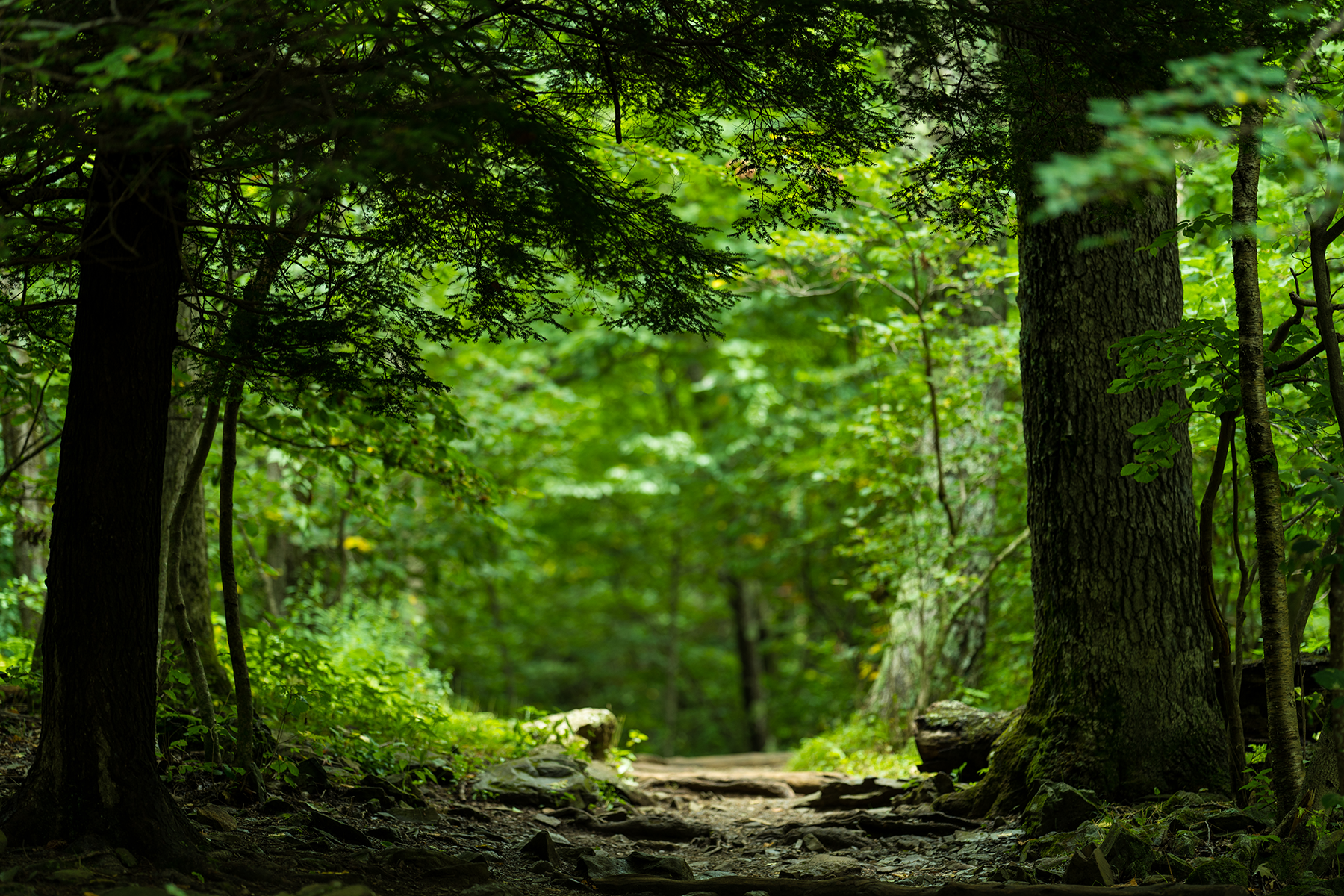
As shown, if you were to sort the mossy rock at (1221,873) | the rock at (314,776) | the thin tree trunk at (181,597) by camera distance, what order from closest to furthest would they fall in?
the mossy rock at (1221,873)
the thin tree trunk at (181,597)
the rock at (314,776)

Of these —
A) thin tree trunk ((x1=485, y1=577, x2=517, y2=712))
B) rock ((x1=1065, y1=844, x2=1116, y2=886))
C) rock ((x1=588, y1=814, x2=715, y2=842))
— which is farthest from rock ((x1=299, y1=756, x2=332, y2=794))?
thin tree trunk ((x1=485, y1=577, x2=517, y2=712))

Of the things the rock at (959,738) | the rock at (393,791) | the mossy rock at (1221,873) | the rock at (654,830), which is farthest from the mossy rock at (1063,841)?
the rock at (393,791)

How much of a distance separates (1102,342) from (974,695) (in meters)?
3.97

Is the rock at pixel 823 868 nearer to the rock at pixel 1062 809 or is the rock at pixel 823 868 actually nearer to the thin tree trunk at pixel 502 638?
→ the rock at pixel 1062 809

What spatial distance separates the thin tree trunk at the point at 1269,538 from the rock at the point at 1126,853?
621 millimetres

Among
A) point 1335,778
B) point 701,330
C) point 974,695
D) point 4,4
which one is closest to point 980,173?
point 701,330

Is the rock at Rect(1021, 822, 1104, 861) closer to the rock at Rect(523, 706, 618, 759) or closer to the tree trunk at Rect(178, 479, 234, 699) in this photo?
the rock at Rect(523, 706, 618, 759)

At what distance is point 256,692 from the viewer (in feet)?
22.1

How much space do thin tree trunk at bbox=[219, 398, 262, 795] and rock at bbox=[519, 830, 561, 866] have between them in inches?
57.6

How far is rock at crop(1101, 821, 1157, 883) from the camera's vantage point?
436 centimetres

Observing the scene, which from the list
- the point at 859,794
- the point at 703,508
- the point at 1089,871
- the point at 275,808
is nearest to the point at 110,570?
the point at 275,808

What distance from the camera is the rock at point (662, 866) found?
4832mm

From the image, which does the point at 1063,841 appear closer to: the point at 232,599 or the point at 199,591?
the point at 232,599

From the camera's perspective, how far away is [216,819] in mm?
4738
